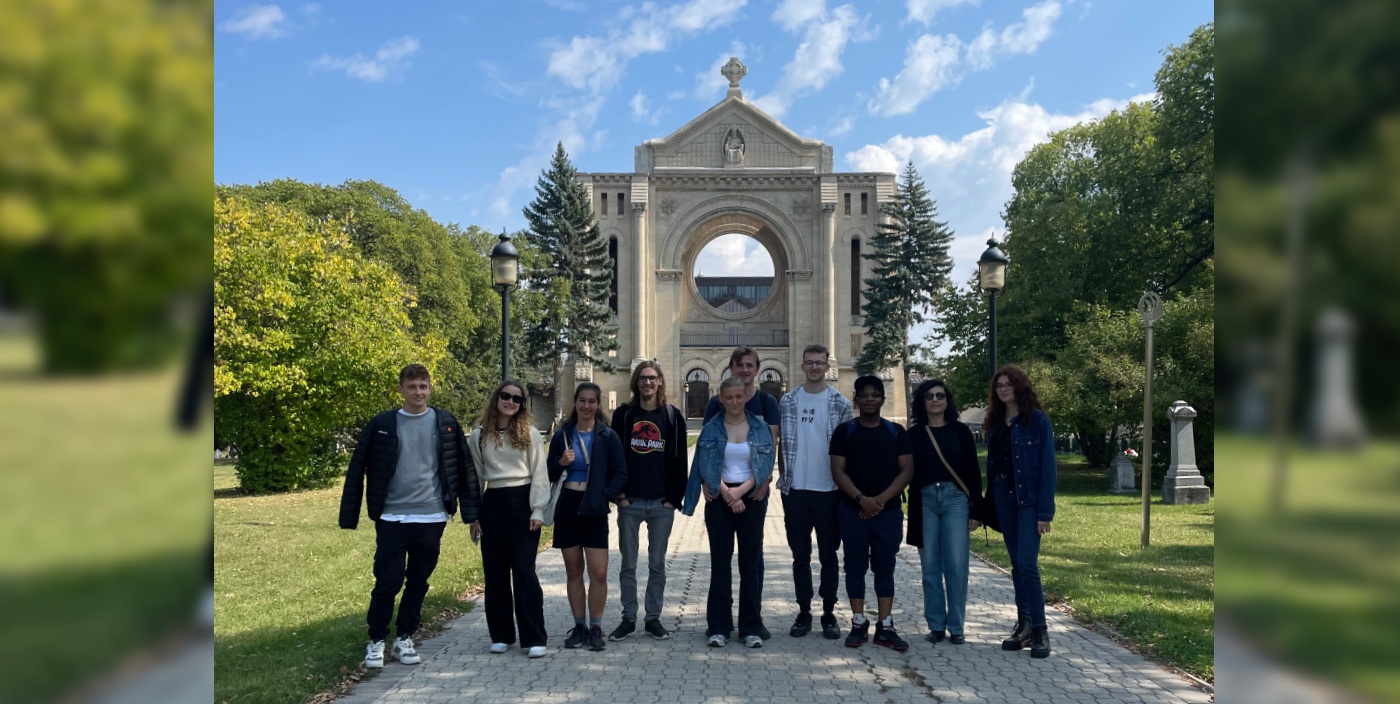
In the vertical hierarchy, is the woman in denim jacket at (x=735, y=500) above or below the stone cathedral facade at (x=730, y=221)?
below

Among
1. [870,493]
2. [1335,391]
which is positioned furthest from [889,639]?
[1335,391]

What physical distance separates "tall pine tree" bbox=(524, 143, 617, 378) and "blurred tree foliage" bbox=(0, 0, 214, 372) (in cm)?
4923

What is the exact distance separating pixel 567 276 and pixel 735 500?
1808 inches

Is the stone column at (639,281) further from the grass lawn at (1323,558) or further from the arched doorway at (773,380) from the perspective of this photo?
the grass lawn at (1323,558)

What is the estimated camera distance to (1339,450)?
81 centimetres

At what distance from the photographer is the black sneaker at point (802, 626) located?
6.95 metres

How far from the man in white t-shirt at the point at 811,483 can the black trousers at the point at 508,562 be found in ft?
6.25

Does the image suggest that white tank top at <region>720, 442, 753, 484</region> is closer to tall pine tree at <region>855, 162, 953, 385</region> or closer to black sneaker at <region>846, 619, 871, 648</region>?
black sneaker at <region>846, 619, 871, 648</region>

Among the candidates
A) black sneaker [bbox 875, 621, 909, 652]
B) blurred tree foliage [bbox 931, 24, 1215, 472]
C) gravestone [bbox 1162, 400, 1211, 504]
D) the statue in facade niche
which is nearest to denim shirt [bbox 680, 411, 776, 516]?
black sneaker [bbox 875, 621, 909, 652]

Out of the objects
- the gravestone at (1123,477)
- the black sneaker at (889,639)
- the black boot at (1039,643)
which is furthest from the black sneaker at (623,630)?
the gravestone at (1123,477)

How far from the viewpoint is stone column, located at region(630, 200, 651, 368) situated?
5616cm

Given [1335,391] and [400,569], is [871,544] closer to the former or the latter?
[400,569]

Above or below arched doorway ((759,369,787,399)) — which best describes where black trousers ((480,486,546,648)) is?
below

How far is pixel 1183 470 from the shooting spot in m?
17.3
